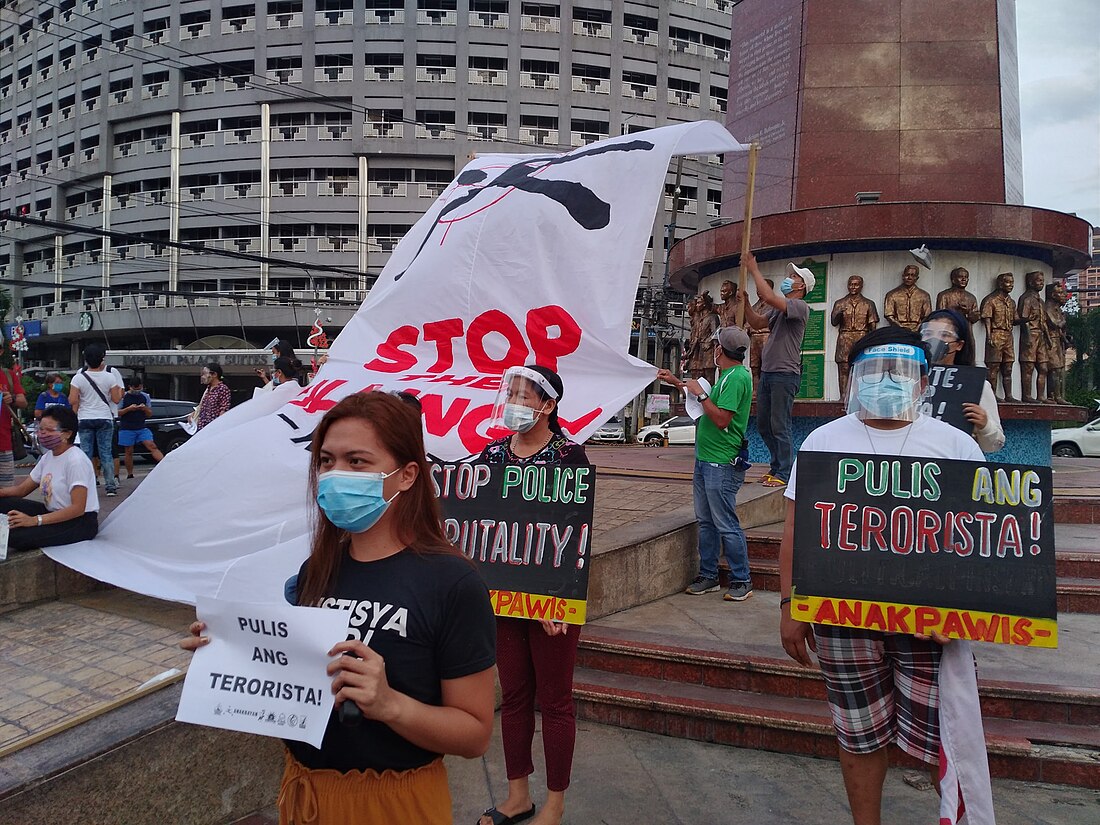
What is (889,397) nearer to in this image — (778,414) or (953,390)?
(953,390)

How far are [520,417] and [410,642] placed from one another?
1586 millimetres

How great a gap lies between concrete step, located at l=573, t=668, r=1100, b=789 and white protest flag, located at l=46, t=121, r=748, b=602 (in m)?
1.54

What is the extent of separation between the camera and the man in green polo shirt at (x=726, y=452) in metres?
4.81

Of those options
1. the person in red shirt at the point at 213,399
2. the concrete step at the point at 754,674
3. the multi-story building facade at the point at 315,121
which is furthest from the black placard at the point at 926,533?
the multi-story building facade at the point at 315,121

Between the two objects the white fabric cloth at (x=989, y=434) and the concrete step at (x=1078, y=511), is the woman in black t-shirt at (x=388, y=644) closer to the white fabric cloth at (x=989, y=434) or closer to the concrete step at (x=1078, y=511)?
the white fabric cloth at (x=989, y=434)

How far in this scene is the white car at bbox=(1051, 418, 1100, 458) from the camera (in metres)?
19.5

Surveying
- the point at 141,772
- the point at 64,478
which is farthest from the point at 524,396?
the point at 64,478

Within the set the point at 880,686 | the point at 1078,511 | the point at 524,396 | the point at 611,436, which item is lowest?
the point at 611,436

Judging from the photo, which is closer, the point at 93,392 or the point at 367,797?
the point at 367,797

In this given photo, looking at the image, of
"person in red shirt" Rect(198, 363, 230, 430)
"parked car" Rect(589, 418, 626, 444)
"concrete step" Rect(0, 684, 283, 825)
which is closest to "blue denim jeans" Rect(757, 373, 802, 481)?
"concrete step" Rect(0, 684, 283, 825)

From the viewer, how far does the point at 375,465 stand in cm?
171

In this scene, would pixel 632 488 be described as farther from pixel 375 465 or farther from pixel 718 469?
pixel 375 465

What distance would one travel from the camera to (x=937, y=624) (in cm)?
233

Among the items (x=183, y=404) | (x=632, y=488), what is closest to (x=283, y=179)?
(x=183, y=404)
